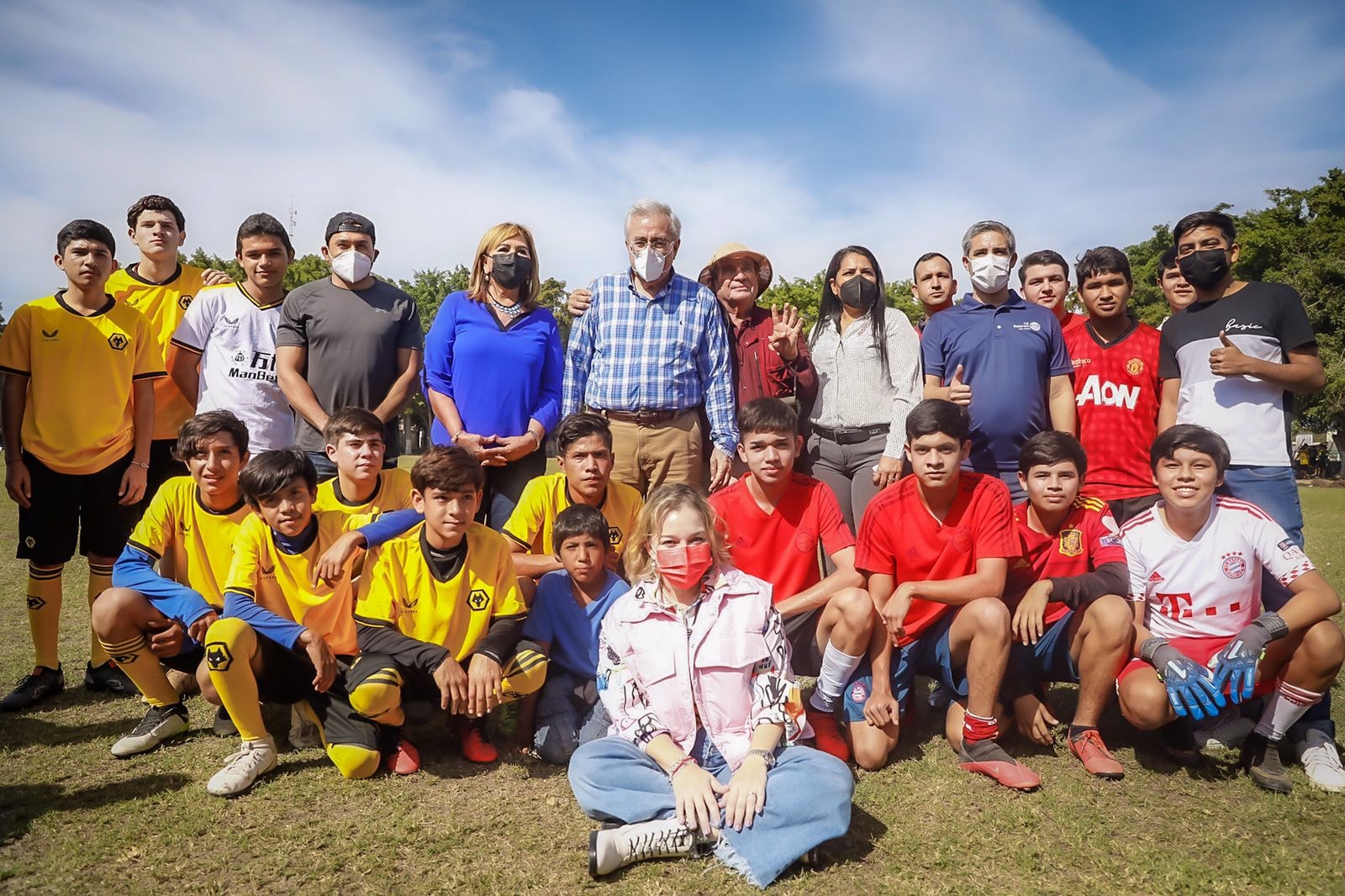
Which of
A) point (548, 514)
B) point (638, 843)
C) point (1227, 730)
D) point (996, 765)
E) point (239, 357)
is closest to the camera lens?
point (638, 843)

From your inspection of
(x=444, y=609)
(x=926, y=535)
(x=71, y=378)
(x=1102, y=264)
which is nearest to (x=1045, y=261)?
(x=1102, y=264)

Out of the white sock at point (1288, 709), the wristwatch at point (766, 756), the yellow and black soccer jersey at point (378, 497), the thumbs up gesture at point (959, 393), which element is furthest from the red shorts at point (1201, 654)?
the yellow and black soccer jersey at point (378, 497)

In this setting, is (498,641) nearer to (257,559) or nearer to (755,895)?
(257,559)

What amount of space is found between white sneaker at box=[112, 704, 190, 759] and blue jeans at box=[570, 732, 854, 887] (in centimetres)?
249

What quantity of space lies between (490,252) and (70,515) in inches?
132

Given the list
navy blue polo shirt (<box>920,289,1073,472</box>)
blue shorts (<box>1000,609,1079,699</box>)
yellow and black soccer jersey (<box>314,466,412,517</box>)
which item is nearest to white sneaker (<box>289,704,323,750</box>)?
yellow and black soccer jersey (<box>314,466,412,517</box>)

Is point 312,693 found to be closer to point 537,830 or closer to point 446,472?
point 446,472

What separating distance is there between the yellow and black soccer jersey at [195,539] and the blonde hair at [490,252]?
7.11ft

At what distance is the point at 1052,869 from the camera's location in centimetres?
318

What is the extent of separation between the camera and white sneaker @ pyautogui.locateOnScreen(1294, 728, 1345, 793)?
12.7 feet

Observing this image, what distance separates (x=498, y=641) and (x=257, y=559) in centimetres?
136

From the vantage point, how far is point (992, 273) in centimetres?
543

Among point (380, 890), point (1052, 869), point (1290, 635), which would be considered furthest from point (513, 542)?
point (1290, 635)

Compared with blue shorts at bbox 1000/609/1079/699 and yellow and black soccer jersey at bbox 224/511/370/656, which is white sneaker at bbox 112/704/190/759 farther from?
blue shorts at bbox 1000/609/1079/699
